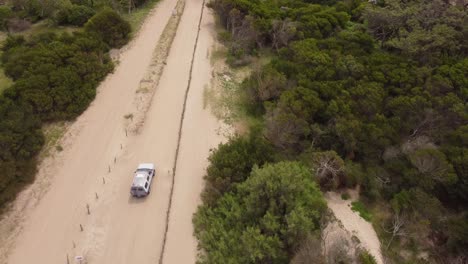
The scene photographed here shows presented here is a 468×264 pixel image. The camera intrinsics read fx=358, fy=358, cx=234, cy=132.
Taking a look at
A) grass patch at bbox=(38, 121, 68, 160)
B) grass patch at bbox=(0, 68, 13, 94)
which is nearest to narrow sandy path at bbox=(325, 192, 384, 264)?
grass patch at bbox=(38, 121, 68, 160)

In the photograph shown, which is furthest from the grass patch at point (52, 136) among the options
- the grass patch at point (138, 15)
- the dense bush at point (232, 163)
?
the grass patch at point (138, 15)

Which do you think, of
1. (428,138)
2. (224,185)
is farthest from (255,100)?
(428,138)

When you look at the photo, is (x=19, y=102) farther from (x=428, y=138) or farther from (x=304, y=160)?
(x=428, y=138)

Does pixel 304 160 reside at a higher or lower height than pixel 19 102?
lower

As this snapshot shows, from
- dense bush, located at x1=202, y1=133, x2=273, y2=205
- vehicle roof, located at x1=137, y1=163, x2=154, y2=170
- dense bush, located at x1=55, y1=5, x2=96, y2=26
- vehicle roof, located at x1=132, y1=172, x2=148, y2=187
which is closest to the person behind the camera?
dense bush, located at x1=202, y1=133, x2=273, y2=205

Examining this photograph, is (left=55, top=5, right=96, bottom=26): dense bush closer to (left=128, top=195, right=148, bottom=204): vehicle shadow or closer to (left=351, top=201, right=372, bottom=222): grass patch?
(left=128, top=195, right=148, bottom=204): vehicle shadow

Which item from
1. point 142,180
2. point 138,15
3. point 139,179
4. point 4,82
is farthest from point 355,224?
Answer: point 138,15

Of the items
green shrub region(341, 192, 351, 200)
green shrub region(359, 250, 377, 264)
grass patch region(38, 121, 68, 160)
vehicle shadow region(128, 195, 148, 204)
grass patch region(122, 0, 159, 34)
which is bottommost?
green shrub region(341, 192, 351, 200)
